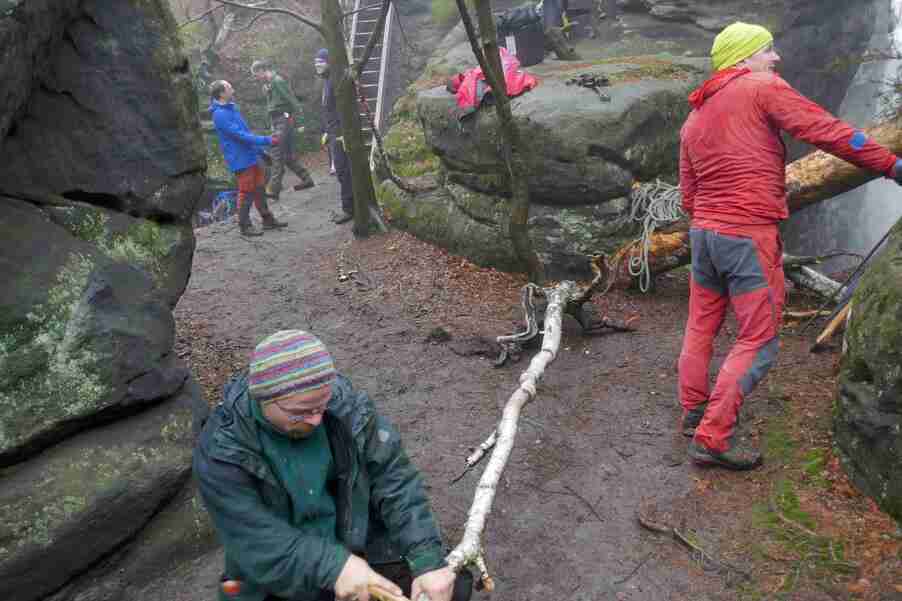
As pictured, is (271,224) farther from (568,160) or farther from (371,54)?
(371,54)

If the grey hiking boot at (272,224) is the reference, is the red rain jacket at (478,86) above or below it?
above

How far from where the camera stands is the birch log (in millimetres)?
2938

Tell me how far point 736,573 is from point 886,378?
1.31m

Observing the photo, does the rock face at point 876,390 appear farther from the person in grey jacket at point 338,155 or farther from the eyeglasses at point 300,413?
the person in grey jacket at point 338,155

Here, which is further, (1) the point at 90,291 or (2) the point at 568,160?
(2) the point at 568,160

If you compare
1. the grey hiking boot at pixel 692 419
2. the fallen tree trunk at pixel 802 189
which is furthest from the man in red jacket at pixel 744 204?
the fallen tree trunk at pixel 802 189

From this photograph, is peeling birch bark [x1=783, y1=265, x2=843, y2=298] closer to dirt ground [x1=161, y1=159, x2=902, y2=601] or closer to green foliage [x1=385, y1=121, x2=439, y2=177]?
dirt ground [x1=161, y1=159, x2=902, y2=601]

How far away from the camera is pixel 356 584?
2539mm

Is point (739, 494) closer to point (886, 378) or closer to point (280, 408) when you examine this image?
point (886, 378)

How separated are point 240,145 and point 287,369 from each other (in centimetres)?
872

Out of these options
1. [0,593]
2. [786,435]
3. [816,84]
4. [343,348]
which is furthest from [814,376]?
[816,84]

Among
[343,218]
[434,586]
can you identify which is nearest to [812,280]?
[434,586]

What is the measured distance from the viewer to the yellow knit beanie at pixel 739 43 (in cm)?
436

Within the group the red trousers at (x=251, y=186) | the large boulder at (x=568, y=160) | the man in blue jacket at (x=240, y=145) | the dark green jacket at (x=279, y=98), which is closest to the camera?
the large boulder at (x=568, y=160)
